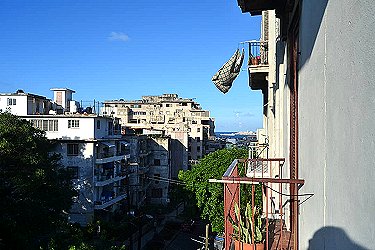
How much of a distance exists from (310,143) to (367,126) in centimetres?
156

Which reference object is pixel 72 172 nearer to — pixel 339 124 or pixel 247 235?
pixel 247 235

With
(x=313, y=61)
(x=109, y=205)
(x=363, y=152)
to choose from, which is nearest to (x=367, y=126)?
(x=363, y=152)

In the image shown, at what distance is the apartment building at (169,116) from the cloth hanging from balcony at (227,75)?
127ft

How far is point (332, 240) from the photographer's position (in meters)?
2.40

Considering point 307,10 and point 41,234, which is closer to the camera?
point 307,10

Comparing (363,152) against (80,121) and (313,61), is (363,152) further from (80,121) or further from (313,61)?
(80,121)

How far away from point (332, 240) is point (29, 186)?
17272 millimetres

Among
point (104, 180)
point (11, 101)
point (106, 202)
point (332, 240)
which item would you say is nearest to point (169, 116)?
point (11, 101)

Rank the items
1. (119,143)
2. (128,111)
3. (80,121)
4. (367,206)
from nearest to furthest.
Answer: (367,206)
(80,121)
(119,143)
(128,111)

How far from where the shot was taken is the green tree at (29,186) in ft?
56.1

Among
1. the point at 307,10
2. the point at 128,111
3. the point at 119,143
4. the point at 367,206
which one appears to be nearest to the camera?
the point at 367,206

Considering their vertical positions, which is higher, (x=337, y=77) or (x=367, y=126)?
(x=337, y=77)

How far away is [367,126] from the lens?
173 cm

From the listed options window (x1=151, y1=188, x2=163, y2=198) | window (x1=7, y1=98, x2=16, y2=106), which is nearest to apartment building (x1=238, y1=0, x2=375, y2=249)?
window (x1=7, y1=98, x2=16, y2=106)
